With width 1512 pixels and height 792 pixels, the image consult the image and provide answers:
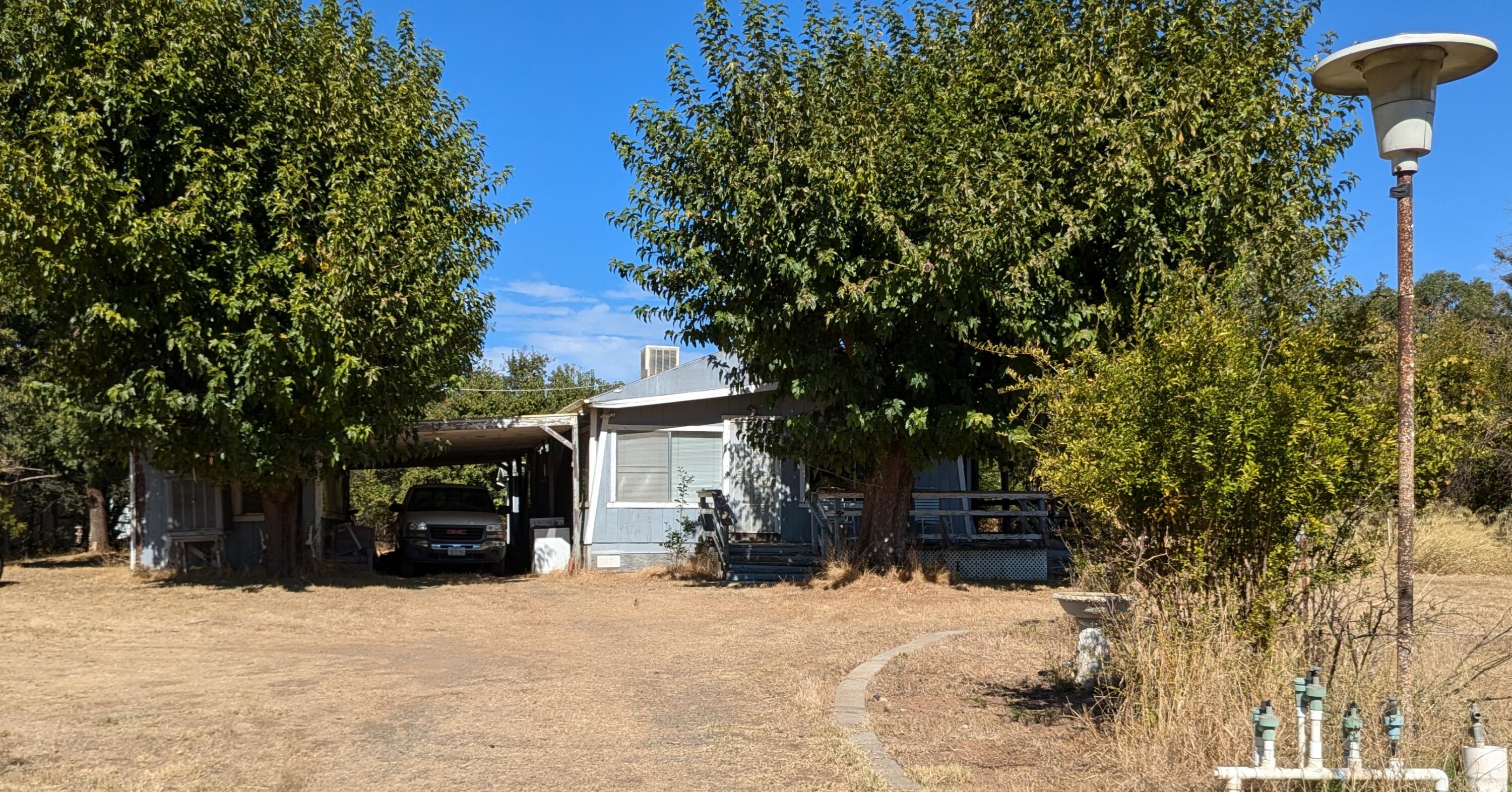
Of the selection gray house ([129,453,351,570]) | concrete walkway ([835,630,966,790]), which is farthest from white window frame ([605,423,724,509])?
concrete walkway ([835,630,966,790])

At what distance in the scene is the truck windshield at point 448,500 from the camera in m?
21.5

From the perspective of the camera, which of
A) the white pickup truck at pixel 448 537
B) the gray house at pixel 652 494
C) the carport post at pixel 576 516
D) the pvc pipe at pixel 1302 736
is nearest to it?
the pvc pipe at pixel 1302 736

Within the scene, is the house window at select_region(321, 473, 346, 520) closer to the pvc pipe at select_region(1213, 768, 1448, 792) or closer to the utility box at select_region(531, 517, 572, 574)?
the utility box at select_region(531, 517, 572, 574)

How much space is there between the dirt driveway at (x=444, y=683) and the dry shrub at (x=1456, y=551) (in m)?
6.43

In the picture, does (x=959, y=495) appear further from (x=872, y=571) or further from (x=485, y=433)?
(x=485, y=433)

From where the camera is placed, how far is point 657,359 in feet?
86.2

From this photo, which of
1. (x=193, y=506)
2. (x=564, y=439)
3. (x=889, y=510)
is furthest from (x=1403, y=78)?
(x=193, y=506)

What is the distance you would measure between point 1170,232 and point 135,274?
1243 centimetres

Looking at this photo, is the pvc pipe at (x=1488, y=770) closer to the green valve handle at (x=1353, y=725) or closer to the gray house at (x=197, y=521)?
the green valve handle at (x=1353, y=725)

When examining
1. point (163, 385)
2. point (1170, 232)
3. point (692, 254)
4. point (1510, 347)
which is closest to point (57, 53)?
point (163, 385)

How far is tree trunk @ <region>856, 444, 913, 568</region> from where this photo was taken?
16.0 metres

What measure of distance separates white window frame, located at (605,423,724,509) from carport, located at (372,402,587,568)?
61 centimetres

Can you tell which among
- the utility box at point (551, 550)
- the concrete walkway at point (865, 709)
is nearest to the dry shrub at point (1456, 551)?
the concrete walkway at point (865, 709)

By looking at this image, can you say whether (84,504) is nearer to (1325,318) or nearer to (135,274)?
(135,274)
